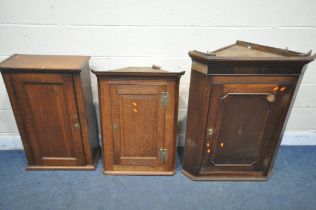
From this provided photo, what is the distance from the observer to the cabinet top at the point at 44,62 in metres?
1.69

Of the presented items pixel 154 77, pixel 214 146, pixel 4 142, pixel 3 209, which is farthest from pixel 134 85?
pixel 4 142

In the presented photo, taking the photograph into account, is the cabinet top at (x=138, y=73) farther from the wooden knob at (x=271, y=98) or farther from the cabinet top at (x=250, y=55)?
the wooden knob at (x=271, y=98)

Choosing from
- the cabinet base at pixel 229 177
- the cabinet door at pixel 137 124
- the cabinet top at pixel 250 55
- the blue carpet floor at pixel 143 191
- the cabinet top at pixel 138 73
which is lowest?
the blue carpet floor at pixel 143 191

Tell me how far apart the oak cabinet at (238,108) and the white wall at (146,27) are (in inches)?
9.4

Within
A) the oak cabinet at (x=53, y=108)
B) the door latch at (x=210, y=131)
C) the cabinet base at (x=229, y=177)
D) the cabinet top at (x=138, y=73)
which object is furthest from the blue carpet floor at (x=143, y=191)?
the cabinet top at (x=138, y=73)

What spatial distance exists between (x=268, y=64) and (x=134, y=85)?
0.86m

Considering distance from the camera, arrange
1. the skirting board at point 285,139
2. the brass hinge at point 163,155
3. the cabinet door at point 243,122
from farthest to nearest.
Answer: the skirting board at point 285,139 → the brass hinge at point 163,155 → the cabinet door at point 243,122

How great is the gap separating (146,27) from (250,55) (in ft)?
2.60

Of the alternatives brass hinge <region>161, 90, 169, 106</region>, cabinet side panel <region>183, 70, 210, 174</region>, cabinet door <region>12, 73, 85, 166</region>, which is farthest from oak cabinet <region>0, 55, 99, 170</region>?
cabinet side panel <region>183, 70, 210, 174</region>

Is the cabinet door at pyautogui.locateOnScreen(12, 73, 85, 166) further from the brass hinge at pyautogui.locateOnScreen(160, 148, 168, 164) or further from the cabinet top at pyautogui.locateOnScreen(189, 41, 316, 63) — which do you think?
the cabinet top at pyautogui.locateOnScreen(189, 41, 316, 63)

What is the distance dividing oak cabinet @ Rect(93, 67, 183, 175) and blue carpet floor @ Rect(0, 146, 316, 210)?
5.1 inches

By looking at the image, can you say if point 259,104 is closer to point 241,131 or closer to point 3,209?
point 241,131

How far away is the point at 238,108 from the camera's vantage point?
1.74m

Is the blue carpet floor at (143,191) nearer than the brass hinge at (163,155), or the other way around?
the blue carpet floor at (143,191)
